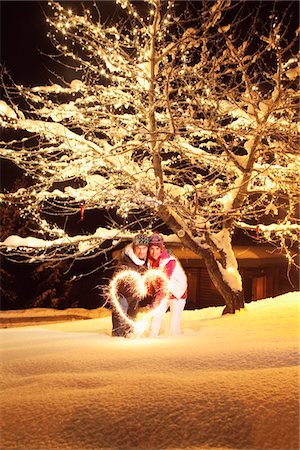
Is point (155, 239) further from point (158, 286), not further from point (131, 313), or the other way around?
point (131, 313)

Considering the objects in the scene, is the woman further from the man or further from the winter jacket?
the man

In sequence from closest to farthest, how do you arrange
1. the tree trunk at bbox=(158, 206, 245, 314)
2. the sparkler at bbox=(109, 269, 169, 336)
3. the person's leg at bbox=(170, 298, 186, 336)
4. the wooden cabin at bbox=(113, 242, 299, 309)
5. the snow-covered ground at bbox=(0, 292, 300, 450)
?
the snow-covered ground at bbox=(0, 292, 300, 450), the sparkler at bbox=(109, 269, 169, 336), the person's leg at bbox=(170, 298, 186, 336), the tree trunk at bbox=(158, 206, 245, 314), the wooden cabin at bbox=(113, 242, 299, 309)

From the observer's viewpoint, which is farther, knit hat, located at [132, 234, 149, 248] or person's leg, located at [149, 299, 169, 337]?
person's leg, located at [149, 299, 169, 337]

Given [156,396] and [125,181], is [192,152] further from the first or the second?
[156,396]

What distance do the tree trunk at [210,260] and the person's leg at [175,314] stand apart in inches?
88.6

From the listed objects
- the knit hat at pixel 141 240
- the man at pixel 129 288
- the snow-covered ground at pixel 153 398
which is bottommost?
the snow-covered ground at pixel 153 398

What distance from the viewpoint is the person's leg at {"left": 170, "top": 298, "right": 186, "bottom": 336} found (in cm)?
659

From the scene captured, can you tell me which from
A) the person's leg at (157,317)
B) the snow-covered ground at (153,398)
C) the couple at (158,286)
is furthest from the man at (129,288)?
the snow-covered ground at (153,398)

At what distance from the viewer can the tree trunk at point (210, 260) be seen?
8.70 metres

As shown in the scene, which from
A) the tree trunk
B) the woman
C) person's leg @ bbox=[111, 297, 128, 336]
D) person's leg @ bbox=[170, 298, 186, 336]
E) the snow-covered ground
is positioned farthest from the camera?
the tree trunk

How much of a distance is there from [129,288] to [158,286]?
1.40 ft

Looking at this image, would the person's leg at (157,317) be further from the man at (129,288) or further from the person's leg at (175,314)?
the man at (129,288)

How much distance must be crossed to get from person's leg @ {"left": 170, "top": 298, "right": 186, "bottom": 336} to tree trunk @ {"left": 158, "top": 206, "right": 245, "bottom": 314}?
2.25 m

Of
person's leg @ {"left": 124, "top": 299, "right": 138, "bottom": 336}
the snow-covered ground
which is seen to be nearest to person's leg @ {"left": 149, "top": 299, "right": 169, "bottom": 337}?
person's leg @ {"left": 124, "top": 299, "right": 138, "bottom": 336}
